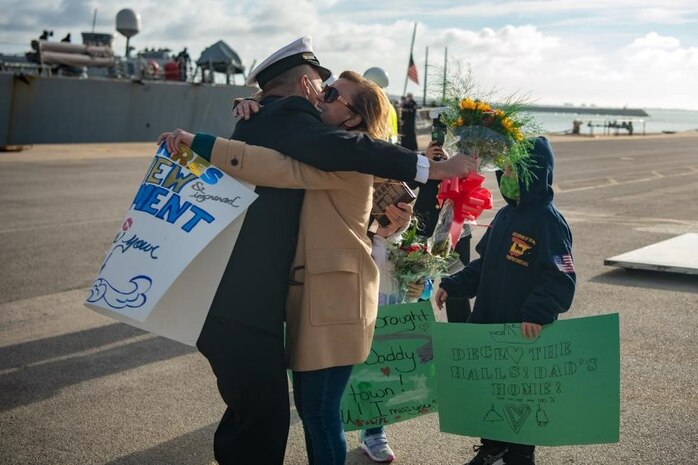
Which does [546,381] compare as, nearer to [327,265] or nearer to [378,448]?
[378,448]

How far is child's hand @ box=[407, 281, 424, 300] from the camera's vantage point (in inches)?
163

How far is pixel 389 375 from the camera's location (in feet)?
13.1

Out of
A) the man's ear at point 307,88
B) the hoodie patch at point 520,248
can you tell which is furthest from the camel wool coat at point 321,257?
the hoodie patch at point 520,248

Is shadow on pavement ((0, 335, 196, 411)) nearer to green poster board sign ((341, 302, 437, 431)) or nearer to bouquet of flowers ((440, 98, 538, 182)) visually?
green poster board sign ((341, 302, 437, 431))

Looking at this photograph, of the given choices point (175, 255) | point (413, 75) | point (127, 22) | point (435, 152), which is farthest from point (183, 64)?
point (175, 255)

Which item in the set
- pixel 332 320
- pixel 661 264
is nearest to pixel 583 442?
pixel 332 320

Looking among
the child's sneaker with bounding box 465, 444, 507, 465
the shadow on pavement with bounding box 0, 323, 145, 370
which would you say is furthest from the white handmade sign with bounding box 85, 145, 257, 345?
the shadow on pavement with bounding box 0, 323, 145, 370

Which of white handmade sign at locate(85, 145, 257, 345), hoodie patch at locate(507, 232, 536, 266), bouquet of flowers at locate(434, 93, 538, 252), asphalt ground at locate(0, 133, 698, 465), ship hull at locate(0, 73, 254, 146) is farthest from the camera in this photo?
ship hull at locate(0, 73, 254, 146)

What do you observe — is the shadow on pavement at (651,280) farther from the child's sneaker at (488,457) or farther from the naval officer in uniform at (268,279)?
the naval officer in uniform at (268,279)

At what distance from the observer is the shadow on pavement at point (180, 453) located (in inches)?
163

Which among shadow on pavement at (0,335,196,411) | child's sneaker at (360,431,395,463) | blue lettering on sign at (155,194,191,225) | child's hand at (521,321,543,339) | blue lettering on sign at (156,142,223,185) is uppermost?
blue lettering on sign at (156,142,223,185)

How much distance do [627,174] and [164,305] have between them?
21.8m

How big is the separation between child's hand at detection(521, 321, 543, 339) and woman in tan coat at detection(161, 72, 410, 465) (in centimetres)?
84

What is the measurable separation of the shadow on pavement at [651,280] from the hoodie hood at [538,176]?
477 centimetres
